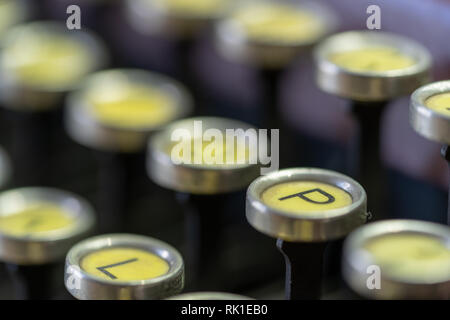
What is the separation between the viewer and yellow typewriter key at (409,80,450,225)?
1592mm

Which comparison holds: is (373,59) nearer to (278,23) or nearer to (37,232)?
(278,23)

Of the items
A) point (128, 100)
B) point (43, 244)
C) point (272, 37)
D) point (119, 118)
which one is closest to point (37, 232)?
point (43, 244)

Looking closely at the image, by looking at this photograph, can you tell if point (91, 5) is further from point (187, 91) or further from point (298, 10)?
point (298, 10)

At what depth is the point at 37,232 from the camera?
2.12 metres

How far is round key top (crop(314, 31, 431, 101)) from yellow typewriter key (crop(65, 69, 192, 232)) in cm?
55

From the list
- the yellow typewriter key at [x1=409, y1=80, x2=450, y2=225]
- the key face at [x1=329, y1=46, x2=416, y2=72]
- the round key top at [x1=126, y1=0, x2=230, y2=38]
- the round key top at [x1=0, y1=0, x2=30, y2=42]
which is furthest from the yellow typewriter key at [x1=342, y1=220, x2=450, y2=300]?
the round key top at [x1=0, y1=0, x2=30, y2=42]

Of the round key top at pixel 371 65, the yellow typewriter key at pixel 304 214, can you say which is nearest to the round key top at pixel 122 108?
the round key top at pixel 371 65

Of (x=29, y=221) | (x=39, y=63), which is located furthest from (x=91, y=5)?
(x=29, y=221)

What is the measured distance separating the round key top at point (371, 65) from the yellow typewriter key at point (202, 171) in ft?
0.80

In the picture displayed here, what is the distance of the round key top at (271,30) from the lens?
8.04ft

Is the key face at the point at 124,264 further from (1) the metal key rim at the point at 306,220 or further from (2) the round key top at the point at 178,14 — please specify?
(2) the round key top at the point at 178,14

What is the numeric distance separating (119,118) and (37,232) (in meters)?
0.55

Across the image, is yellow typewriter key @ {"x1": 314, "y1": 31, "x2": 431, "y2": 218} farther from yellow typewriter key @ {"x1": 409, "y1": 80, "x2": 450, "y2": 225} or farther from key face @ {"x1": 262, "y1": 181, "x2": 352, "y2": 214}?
key face @ {"x1": 262, "y1": 181, "x2": 352, "y2": 214}

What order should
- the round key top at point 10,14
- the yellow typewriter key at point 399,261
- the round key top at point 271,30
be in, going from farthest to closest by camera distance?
the round key top at point 10,14, the round key top at point 271,30, the yellow typewriter key at point 399,261
